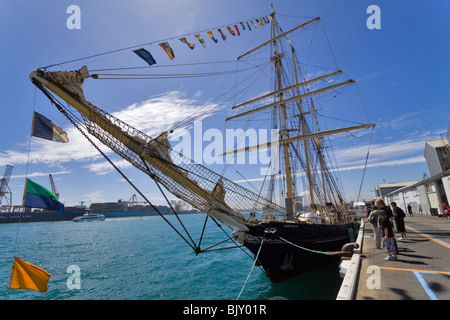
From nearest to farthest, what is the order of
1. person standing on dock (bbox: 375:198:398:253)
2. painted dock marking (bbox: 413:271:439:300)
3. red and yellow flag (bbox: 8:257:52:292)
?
1. painted dock marking (bbox: 413:271:439:300)
2. red and yellow flag (bbox: 8:257:52:292)
3. person standing on dock (bbox: 375:198:398:253)

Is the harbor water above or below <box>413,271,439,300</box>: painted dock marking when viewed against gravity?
below

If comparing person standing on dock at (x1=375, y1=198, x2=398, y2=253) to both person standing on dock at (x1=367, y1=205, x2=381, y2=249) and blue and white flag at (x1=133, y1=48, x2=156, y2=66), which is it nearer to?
person standing on dock at (x1=367, y1=205, x2=381, y2=249)

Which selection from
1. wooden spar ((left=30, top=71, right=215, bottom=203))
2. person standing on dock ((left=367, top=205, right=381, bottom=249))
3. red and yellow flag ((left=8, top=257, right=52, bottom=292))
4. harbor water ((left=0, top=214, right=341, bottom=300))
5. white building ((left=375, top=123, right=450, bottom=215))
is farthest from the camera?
white building ((left=375, top=123, right=450, bottom=215))

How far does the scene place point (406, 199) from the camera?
26281 mm

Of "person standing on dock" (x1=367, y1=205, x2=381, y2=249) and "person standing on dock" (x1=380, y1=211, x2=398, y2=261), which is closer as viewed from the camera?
"person standing on dock" (x1=380, y1=211, x2=398, y2=261)

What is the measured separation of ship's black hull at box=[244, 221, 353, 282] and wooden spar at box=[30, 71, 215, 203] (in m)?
3.19

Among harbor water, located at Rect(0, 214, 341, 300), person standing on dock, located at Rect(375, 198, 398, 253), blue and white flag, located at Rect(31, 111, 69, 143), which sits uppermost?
blue and white flag, located at Rect(31, 111, 69, 143)

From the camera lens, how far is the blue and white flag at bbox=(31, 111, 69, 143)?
5074mm

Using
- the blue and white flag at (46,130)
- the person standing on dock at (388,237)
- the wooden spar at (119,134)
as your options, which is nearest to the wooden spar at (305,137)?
the person standing on dock at (388,237)

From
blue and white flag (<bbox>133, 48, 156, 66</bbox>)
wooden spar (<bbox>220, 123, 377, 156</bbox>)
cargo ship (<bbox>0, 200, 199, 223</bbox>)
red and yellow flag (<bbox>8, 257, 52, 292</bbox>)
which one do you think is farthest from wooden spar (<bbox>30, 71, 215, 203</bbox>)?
cargo ship (<bbox>0, 200, 199, 223</bbox>)

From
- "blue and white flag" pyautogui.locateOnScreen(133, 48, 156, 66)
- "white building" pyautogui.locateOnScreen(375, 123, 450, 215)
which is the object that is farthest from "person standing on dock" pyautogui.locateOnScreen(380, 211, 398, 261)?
"white building" pyautogui.locateOnScreen(375, 123, 450, 215)

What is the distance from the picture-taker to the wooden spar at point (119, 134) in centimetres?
547
